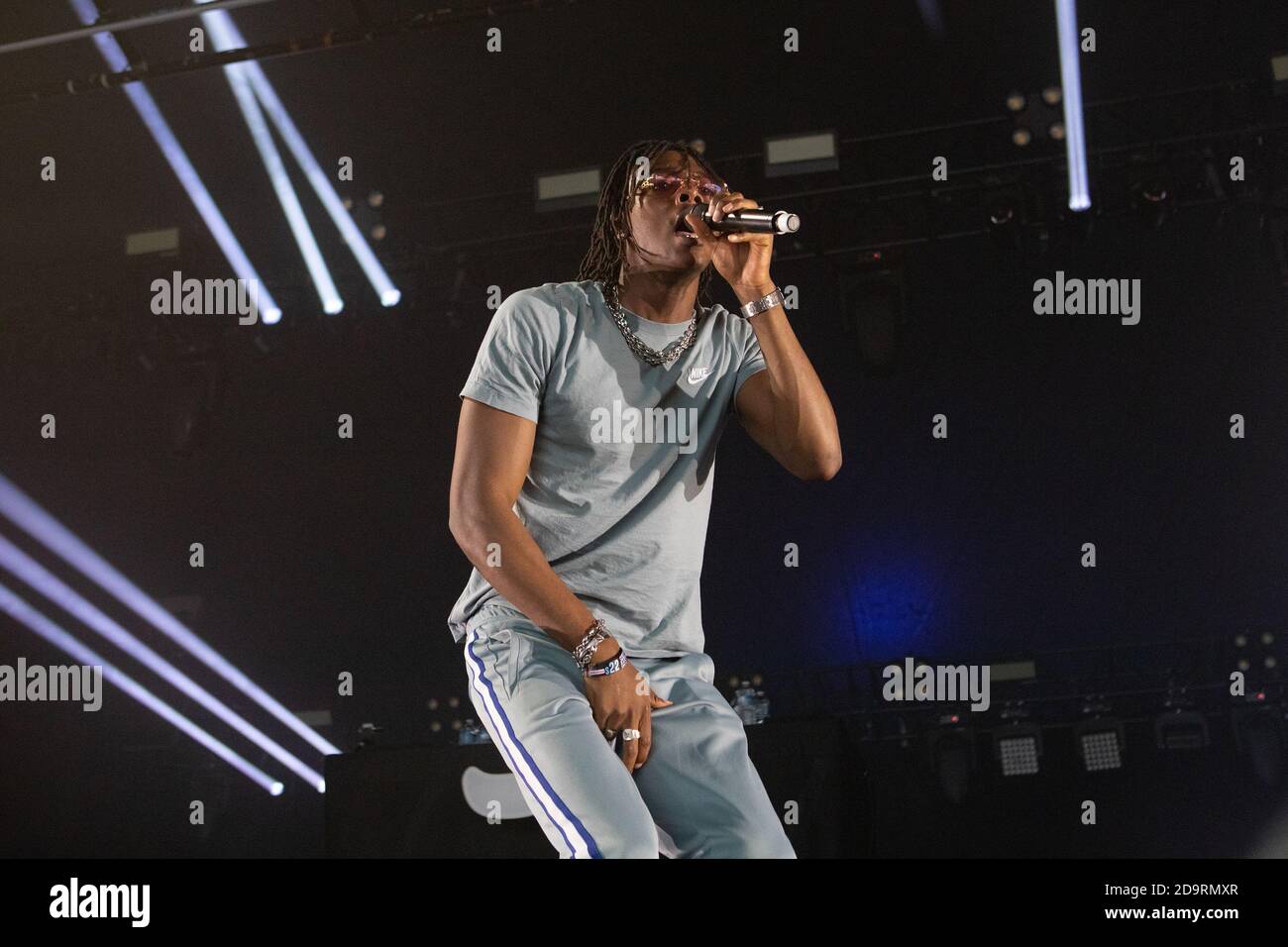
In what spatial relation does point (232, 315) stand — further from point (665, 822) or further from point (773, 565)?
point (665, 822)

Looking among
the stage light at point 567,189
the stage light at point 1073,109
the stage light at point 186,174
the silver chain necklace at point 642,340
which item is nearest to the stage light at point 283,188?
the stage light at point 186,174

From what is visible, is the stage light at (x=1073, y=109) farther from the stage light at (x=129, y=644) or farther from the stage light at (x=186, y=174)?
the stage light at (x=129, y=644)

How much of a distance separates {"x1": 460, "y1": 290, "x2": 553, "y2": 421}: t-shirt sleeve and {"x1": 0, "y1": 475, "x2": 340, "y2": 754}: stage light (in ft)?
14.7

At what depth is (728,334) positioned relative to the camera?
6.20 ft

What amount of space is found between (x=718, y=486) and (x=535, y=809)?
4.52m

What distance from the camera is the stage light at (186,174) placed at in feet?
14.2

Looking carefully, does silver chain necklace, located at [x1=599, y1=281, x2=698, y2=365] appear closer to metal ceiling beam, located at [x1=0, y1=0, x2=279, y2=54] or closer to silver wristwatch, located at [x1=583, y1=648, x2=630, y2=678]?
silver wristwatch, located at [x1=583, y1=648, x2=630, y2=678]

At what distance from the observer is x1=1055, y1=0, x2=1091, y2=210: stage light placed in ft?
15.1

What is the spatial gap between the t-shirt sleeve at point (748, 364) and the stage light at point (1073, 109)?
10.6 feet

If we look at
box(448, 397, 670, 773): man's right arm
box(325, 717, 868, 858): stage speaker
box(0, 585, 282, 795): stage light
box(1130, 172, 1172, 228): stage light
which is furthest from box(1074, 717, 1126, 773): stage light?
box(448, 397, 670, 773): man's right arm

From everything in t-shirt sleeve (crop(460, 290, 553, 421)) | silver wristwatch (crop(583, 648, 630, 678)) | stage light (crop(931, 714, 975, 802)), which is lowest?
stage light (crop(931, 714, 975, 802))

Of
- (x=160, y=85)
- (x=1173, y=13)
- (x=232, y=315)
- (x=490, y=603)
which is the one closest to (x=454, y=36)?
(x=160, y=85)

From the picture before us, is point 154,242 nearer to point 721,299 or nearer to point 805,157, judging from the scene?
point 721,299

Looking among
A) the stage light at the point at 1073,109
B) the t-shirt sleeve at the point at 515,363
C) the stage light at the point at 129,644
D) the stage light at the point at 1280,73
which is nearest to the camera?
the t-shirt sleeve at the point at 515,363
